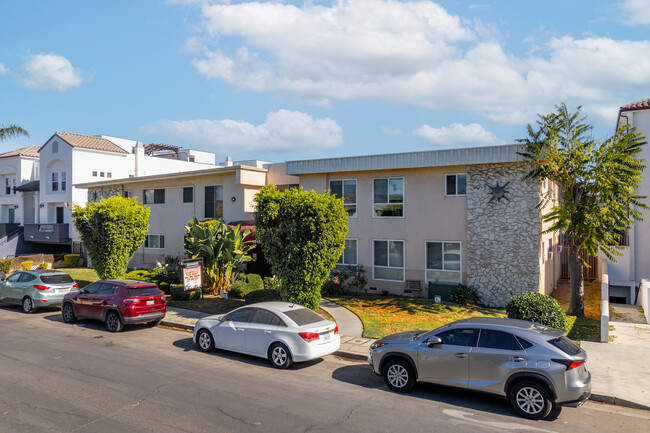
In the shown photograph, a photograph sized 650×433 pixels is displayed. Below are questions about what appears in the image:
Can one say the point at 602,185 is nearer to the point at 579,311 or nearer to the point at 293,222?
the point at 579,311

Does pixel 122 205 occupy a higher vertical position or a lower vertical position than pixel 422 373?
higher

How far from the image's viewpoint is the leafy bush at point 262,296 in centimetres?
1866

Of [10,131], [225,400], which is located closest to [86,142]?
[10,131]

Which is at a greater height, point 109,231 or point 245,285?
point 109,231

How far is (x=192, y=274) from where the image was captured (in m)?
18.5

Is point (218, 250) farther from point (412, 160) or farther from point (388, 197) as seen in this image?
point (412, 160)

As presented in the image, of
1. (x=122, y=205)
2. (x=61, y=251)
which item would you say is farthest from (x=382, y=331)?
(x=61, y=251)

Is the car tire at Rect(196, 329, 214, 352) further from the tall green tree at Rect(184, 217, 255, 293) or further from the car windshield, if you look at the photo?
the tall green tree at Rect(184, 217, 255, 293)

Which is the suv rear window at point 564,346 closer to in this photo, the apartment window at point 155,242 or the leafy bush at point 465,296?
the leafy bush at point 465,296

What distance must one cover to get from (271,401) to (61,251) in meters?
36.0

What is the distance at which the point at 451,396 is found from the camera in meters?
9.09

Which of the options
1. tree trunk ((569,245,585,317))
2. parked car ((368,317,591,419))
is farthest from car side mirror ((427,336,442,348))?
tree trunk ((569,245,585,317))

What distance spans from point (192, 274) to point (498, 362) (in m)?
13.2

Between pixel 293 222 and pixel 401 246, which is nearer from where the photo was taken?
pixel 293 222
